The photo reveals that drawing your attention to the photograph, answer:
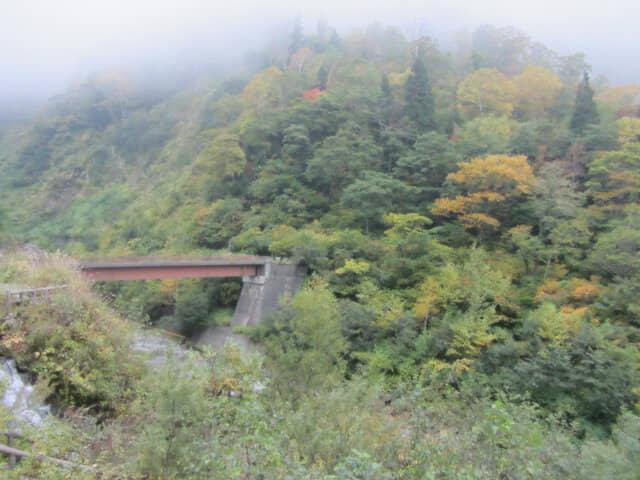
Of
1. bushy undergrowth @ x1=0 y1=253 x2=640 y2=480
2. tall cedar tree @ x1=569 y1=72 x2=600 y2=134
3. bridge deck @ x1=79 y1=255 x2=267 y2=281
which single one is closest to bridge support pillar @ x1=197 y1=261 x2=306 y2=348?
bridge deck @ x1=79 y1=255 x2=267 y2=281

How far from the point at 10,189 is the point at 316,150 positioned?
61.7 meters

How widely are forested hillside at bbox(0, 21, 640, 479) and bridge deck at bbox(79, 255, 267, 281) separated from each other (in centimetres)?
195

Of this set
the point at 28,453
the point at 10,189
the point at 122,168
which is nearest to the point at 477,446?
the point at 28,453

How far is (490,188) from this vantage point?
24.7 meters

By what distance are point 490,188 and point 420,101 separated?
13.9 m

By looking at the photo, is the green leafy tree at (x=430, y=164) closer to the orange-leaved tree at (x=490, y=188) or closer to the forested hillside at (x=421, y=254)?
the forested hillside at (x=421, y=254)

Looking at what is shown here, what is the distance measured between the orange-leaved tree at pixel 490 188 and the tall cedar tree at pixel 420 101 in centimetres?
991

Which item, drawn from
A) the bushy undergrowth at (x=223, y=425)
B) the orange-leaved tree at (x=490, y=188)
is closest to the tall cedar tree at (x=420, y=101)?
the orange-leaved tree at (x=490, y=188)

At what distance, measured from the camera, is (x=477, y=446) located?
21.2 ft

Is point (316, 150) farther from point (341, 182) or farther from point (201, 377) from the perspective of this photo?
point (201, 377)

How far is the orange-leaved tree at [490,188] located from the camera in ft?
76.5

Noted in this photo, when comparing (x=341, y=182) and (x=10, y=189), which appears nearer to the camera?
(x=341, y=182)

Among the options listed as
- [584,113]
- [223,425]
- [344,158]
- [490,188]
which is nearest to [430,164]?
[490,188]

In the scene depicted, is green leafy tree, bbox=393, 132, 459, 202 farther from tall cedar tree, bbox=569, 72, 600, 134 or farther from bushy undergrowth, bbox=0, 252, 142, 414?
bushy undergrowth, bbox=0, 252, 142, 414
